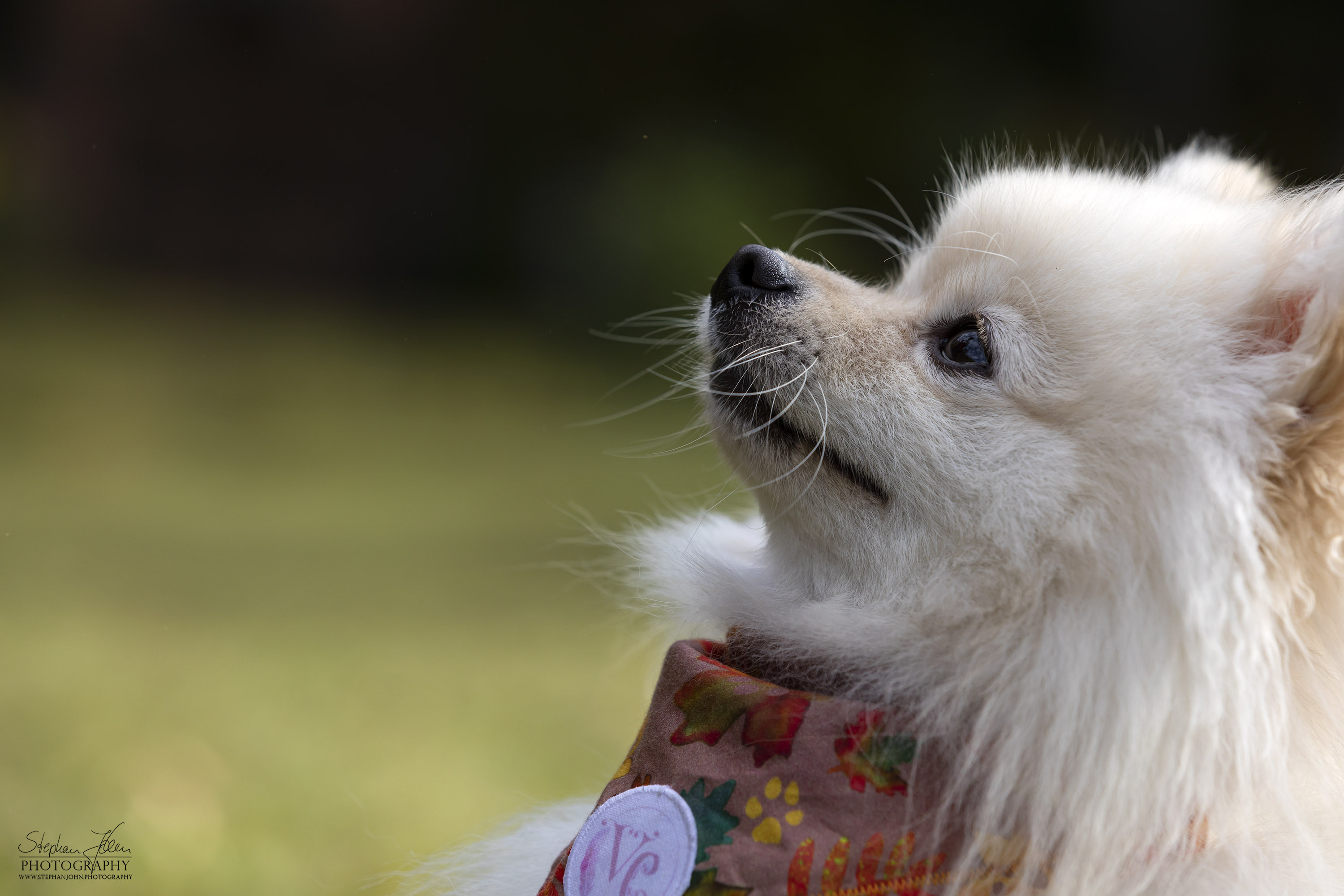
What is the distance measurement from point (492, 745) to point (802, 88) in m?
4.72

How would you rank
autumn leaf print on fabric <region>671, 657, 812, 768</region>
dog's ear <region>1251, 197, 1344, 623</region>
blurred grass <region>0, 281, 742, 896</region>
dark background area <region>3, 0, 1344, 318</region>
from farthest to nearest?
dark background area <region>3, 0, 1344, 318</region> → blurred grass <region>0, 281, 742, 896</region> → autumn leaf print on fabric <region>671, 657, 812, 768</region> → dog's ear <region>1251, 197, 1344, 623</region>

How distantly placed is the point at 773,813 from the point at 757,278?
70cm

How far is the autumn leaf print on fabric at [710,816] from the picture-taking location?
1113 millimetres

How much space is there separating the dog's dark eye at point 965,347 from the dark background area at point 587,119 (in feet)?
15.2

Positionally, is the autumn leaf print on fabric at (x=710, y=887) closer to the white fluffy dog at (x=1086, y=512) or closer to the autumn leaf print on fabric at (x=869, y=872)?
the autumn leaf print on fabric at (x=869, y=872)

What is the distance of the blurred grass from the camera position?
2264mm

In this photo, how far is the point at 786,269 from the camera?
138 cm

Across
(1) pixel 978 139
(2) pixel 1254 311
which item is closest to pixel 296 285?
(1) pixel 978 139

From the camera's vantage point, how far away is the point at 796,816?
43.5 inches

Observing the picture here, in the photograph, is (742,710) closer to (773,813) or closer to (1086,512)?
(773,813)

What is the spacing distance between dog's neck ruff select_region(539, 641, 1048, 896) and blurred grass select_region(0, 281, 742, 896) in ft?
3.12
